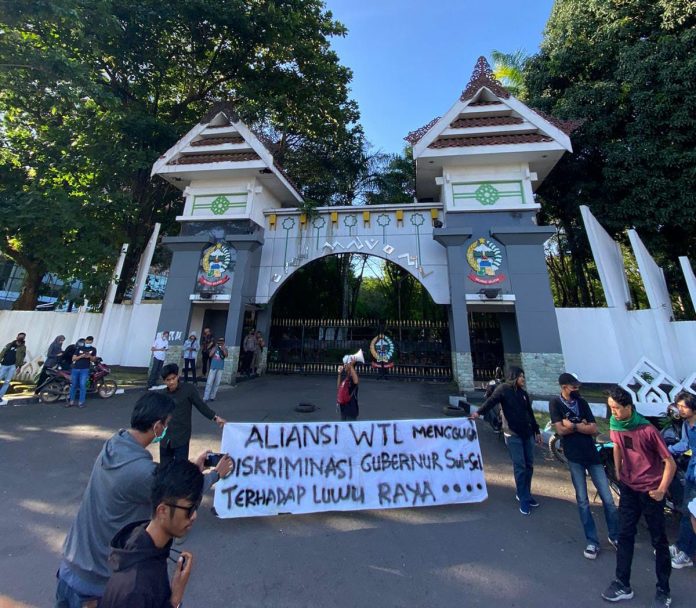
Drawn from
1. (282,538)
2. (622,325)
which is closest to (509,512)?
(282,538)

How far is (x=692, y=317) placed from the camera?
48.8 feet

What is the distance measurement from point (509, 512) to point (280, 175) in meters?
12.7

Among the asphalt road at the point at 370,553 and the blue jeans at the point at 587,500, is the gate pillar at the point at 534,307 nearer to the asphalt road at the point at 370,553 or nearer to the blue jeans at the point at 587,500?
the asphalt road at the point at 370,553

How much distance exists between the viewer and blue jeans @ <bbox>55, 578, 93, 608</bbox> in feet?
5.83

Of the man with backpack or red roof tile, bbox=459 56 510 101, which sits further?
red roof tile, bbox=459 56 510 101

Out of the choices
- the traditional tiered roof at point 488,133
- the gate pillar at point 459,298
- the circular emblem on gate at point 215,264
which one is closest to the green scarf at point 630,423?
the gate pillar at point 459,298

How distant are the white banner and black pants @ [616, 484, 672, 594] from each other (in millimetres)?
1603

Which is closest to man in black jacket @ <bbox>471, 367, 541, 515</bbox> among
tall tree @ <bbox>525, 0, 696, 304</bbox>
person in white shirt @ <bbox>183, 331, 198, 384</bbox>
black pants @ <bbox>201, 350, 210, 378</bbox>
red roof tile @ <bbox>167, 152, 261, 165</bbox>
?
person in white shirt @ <bbox>183, 331, 198, 384</bbox>

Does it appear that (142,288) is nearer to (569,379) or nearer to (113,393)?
(113,393)

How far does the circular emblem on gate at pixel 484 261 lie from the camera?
10.9m

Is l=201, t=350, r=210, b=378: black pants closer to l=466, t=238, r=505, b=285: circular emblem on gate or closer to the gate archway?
the gate archway

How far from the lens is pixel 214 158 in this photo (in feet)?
42.7

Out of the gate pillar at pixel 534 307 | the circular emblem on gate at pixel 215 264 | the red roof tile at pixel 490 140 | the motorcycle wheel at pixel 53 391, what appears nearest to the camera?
the motorcycle wheel at pixel 53 391

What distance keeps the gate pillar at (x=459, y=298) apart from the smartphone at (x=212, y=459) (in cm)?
894
